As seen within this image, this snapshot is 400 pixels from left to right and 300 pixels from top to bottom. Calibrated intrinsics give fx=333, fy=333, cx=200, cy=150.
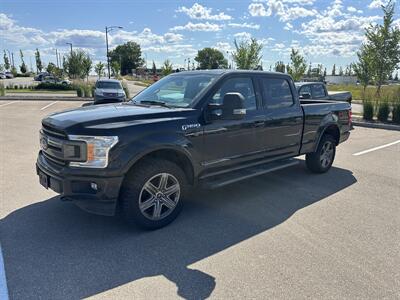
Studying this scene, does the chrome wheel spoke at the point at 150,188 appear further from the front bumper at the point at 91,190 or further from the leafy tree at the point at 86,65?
the leafy tree at the point at 86,65

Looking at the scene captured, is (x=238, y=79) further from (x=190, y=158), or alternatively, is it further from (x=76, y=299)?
(x=76, y=299)

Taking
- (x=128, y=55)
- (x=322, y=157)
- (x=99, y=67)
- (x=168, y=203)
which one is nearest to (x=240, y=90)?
(x=168, y=203)

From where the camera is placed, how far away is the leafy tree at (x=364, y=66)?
21516mm

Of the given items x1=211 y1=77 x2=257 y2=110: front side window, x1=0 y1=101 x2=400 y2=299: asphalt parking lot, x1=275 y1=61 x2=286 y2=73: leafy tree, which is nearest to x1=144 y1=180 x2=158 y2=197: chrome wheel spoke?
x1=0 y1=101 x2=400 y2=299: asphalt parking lot

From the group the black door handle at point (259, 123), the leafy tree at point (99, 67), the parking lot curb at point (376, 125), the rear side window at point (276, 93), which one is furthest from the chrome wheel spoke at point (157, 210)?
the leafy tree at point (99, 67)

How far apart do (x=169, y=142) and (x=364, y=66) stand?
24184 mm

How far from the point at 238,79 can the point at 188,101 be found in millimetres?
927

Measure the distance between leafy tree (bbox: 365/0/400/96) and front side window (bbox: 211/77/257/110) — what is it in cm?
1792

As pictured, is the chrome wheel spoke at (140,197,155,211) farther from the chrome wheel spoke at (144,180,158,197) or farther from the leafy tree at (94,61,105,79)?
the leafy tree at (94,61,105,79)

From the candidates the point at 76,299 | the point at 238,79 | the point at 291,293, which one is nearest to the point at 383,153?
the point at 238,79

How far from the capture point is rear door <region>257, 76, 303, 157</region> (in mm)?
5184

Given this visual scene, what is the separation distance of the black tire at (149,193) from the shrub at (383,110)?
1264 centimetres

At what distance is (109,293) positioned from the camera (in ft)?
9.33

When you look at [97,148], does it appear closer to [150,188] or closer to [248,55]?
[150,188]
